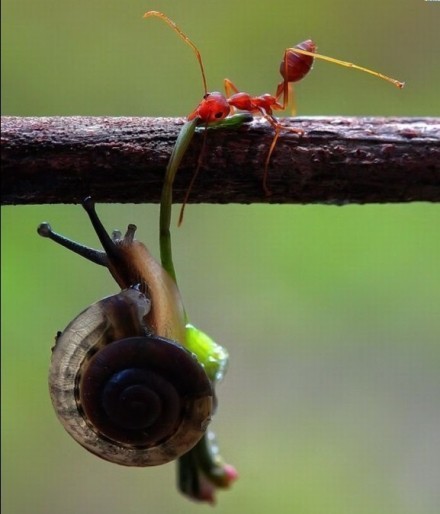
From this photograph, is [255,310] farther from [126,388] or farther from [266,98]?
[126,388]

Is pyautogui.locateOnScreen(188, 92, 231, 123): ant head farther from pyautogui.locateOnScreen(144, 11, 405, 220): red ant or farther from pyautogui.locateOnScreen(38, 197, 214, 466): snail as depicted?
pyautogui.locateOnScreen(38, 197, 214, 466): snail

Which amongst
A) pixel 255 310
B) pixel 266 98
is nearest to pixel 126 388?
pixel 266 98

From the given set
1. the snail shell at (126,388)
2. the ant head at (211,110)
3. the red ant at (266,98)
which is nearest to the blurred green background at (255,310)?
the red ant at (266,98)

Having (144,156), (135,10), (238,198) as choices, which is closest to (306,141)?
(238,198)

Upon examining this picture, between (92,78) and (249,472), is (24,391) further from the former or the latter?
(92,78)

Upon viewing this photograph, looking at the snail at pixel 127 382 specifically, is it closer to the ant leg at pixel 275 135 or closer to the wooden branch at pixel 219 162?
the wooden branch at pixel 219 162
